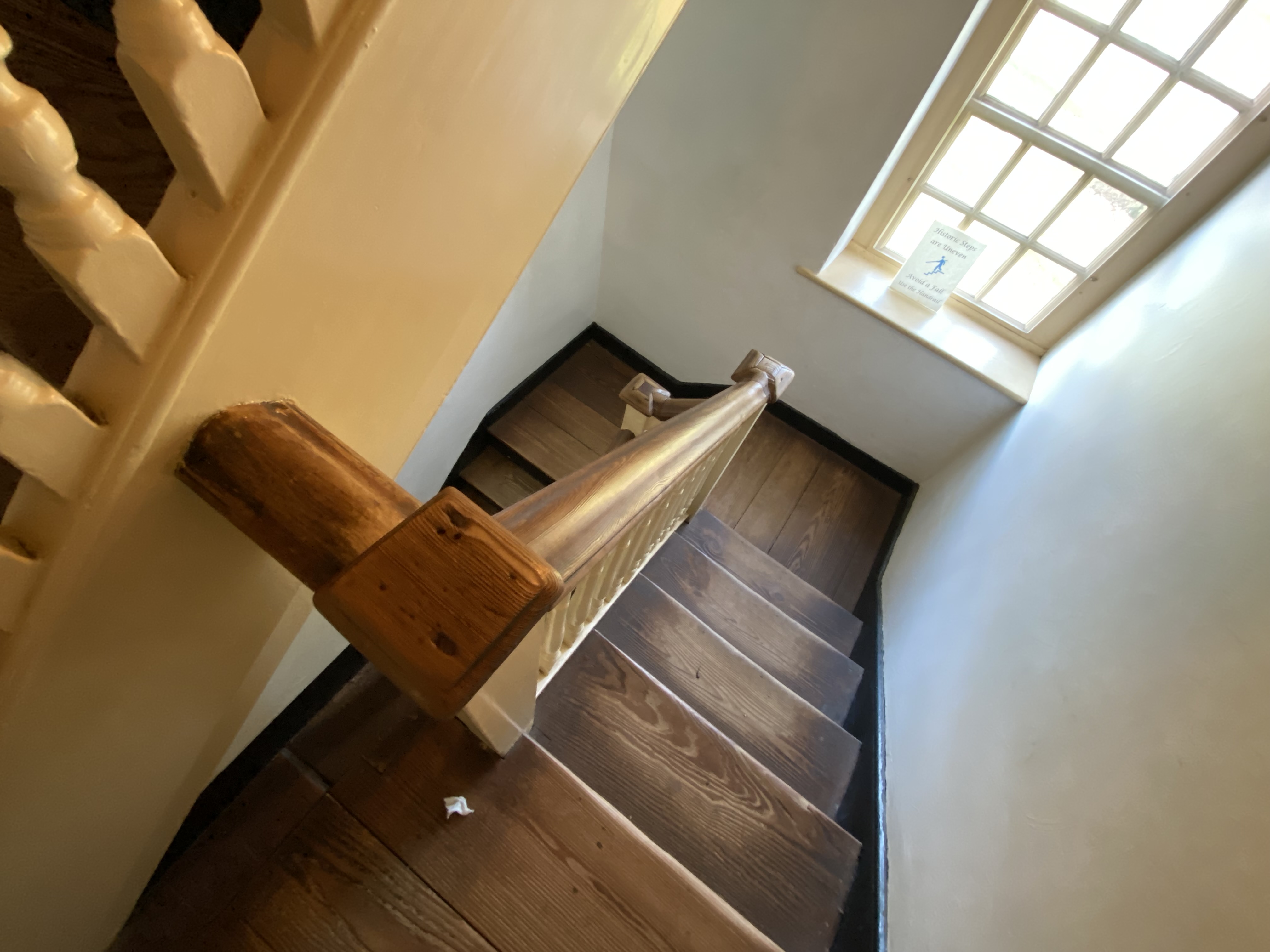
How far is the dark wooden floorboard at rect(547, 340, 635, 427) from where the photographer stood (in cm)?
288

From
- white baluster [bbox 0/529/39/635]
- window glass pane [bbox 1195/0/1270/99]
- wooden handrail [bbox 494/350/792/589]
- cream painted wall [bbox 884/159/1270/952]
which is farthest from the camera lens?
window glass pane [bbox 1195/0/1270/99]

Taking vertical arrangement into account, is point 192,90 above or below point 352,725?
above

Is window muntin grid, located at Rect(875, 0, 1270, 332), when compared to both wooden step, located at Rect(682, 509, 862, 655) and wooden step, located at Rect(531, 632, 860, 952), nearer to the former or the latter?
wooden step, located at Rect(682, 509, 862, 655)

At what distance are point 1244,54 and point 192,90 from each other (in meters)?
2.30

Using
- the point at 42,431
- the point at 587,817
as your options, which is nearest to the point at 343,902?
the point at 587,817

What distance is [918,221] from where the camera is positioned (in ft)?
7.42

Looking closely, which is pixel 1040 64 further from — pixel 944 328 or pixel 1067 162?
pixel 944 328

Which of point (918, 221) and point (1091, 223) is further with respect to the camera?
point (918, 221)

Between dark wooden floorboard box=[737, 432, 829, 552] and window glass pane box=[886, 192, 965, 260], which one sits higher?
window glass pane box=[886, 192, 965, 260]

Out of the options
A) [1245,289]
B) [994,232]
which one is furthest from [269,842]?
[994,232]

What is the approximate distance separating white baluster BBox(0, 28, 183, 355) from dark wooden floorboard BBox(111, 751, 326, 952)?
1.10m

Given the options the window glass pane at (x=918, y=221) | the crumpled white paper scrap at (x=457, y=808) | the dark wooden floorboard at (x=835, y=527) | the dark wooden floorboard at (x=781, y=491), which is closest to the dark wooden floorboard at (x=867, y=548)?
the dark wooden floorboard at (x=835, y=527)

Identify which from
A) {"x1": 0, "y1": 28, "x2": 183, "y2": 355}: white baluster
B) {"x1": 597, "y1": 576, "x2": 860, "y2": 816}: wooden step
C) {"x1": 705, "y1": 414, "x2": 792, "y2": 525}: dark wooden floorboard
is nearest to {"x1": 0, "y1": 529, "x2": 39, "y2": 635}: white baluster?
{"x1": 0, "y1": 28, "x2": 183, "y2": 355}: white baluster

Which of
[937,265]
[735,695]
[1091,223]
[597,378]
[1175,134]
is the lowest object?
[735,695]
